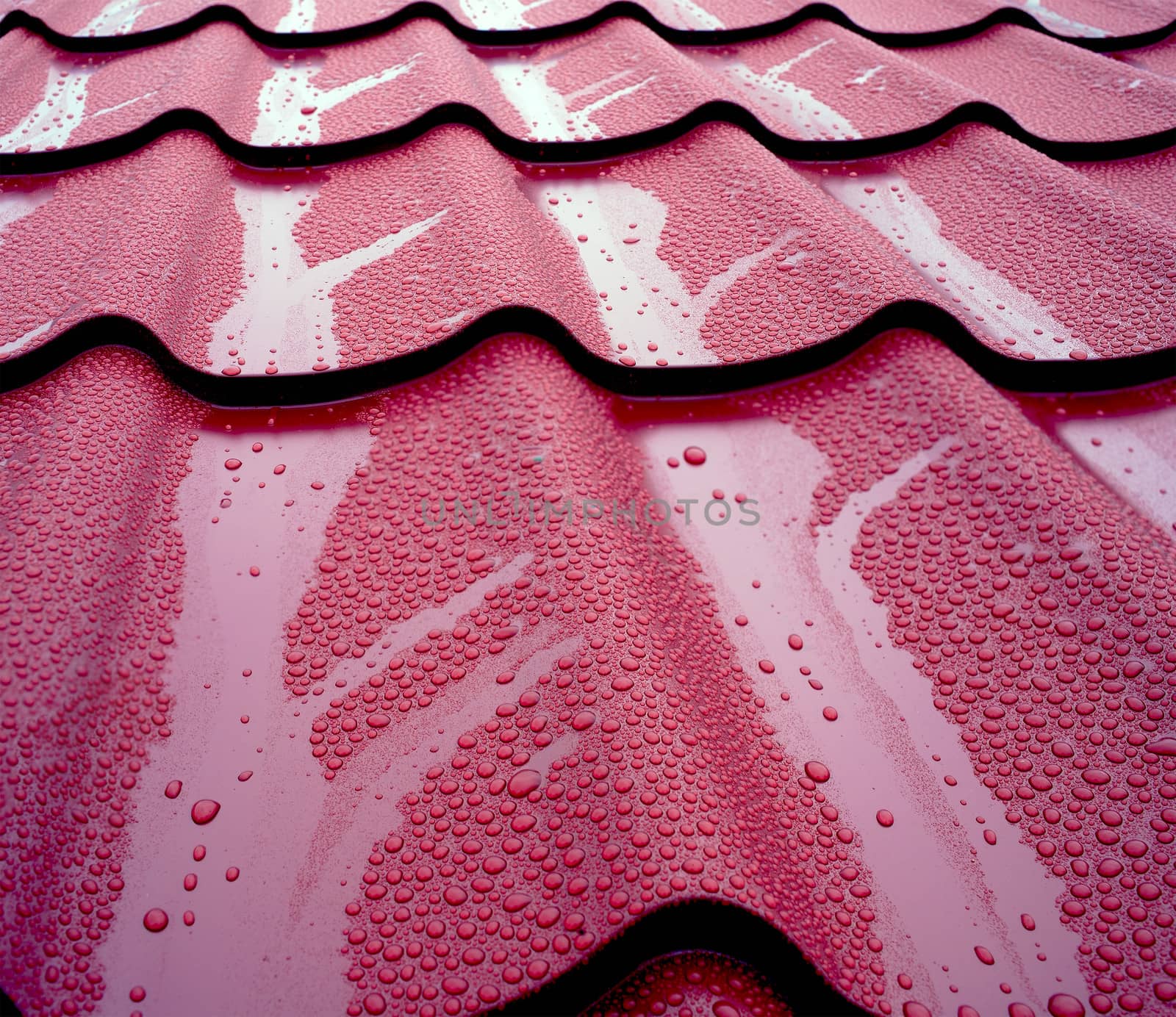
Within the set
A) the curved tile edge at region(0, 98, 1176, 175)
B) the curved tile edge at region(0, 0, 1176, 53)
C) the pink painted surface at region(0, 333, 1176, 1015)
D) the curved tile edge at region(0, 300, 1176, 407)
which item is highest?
the curved tile edge at region(0, 0, 1176, 53)

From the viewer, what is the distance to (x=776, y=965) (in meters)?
0.52

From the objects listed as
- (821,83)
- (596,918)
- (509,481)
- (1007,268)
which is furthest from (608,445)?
(821,83)

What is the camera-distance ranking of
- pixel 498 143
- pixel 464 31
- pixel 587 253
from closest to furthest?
pixel 587 253
pixel 498 143
pixel 464 31

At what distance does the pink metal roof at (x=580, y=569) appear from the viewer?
526mm

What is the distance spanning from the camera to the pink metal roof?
1.73 ft

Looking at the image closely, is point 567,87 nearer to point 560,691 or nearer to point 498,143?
point 498,143

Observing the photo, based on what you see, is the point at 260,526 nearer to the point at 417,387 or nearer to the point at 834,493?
the point at 417,387

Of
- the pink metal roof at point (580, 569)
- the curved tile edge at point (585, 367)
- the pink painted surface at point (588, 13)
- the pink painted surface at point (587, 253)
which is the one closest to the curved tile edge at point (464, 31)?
the pink painted surface at point (588, 13)

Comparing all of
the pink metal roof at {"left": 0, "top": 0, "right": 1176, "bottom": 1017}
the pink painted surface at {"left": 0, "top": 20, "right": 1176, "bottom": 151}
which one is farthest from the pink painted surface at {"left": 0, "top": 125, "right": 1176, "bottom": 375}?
the pink painted surface at {"left": 0, "top": 20, "right": 1176, "bottom": 151}

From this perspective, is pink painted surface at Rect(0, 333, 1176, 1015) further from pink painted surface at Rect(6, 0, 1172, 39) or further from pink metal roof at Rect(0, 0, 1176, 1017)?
pink painted surface at Rect(6, 0, 1172, 39)

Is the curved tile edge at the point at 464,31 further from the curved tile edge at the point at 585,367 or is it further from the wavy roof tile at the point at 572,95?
the curved tile edge at the point at 585,367

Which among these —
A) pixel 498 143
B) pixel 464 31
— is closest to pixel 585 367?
pixel 498 143

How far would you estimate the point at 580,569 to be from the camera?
0.67 m

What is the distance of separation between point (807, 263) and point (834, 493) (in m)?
0.38
